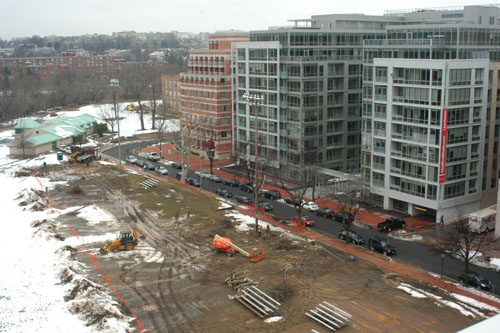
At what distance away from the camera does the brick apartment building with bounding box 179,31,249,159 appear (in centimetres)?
9369

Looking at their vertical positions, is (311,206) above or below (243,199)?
below

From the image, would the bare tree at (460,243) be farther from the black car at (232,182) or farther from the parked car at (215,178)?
the parked car at (215,178)

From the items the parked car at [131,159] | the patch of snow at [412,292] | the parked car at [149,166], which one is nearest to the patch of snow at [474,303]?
the patch of snow at [412,292]

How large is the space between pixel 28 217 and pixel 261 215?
2848 centimetres

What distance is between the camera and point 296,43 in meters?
75.2

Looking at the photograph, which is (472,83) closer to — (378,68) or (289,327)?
(378,68)

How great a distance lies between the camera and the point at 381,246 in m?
47.5

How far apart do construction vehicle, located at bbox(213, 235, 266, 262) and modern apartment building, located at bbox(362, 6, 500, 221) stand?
22.4m

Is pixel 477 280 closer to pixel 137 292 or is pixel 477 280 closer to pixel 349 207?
pixel 349 207

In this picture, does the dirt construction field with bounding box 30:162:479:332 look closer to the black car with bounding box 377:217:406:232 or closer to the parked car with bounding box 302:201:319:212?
the black car with bounding box 377:217:406:232

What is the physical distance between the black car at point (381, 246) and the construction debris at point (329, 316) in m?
13.3

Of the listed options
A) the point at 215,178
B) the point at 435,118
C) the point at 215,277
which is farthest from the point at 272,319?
the point at 215,178

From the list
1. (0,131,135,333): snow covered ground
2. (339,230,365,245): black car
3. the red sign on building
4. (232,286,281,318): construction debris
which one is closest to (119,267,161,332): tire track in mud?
(0,131,135,333): snow covered ground

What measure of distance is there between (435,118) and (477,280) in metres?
21.3
